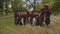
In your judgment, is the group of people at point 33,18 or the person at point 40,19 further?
the person at point 40,19

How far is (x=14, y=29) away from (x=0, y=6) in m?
3.31

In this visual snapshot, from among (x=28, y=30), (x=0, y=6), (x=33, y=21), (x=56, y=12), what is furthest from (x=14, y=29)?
(x=56, y=12)

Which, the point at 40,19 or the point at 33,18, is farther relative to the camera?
the point at 33,18

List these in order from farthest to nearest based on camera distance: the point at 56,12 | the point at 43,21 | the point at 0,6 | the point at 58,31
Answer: the point at 56,12 → the point at 0,6 → the point at 43,21 → the point at 58,31

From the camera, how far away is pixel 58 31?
11641 mm

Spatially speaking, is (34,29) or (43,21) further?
(43,21)

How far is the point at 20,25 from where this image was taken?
13.1 metres

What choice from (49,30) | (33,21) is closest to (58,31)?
(49,30)

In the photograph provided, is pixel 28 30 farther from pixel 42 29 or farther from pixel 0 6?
pixel 0 6

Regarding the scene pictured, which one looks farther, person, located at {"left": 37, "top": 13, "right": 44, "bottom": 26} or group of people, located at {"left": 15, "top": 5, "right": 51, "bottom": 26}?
person, located at {"left": 37, "top": 13, "right": 44, "bottom": 26}

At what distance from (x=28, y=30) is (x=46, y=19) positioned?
53.1 inches

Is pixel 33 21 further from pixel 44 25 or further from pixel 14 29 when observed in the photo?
pixel 14 29

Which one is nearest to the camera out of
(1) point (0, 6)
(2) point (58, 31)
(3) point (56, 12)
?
(2) point (58, 31)

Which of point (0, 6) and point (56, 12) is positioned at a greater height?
point (0, 6)
